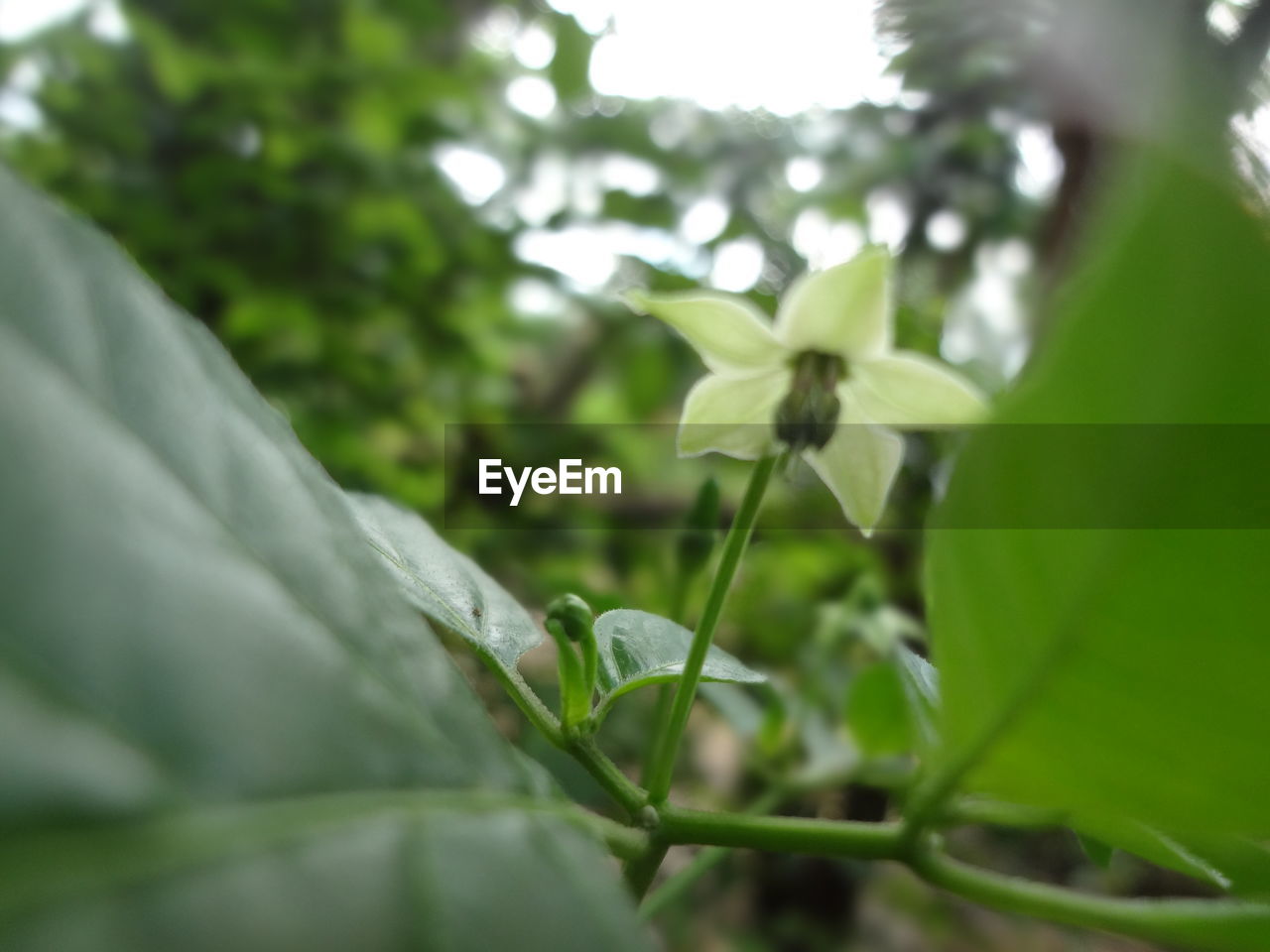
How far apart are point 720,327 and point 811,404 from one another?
44 mm

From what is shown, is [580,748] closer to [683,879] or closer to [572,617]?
[572,617]

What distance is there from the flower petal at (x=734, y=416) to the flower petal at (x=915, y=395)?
33mm

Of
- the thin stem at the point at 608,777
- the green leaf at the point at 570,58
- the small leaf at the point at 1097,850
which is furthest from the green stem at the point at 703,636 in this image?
the green leaf at the point at 570,58

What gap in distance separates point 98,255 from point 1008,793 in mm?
166

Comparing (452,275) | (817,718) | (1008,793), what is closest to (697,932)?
(817,718)

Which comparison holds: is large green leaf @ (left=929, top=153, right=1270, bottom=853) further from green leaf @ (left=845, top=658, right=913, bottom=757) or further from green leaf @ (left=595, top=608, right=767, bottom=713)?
green leaf @ (left=845, top=658, right=913, bottom=757)

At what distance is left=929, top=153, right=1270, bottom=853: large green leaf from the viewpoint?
101mm

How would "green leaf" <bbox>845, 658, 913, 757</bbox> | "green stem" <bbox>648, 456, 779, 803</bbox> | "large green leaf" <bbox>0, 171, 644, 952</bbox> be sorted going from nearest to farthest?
1. "large green leaf" <bbox>0, 171, 644, 952</bbox>
2. "green stem" <bbox>648, 456, 779, 803</bbox>
3. "green leaf" <bbox>845, 658, 913, 757</bbox>

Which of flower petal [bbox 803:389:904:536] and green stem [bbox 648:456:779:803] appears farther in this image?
flower petal [bbox 803:389:904:536]

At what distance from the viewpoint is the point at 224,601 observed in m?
0.11

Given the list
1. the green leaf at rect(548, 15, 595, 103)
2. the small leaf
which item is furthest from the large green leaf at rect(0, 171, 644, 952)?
the green leaf at rect(548, 15, 595, 103)

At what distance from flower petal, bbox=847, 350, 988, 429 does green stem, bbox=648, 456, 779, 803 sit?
8 centimetres

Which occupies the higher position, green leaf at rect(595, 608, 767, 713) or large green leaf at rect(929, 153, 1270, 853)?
large green leaf at rect(929, 153, 1270, 853)

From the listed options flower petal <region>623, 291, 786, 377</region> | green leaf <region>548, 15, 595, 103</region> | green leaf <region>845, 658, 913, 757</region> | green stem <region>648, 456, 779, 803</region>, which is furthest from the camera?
green leaf <region>548, 15, 595, 103</region>
